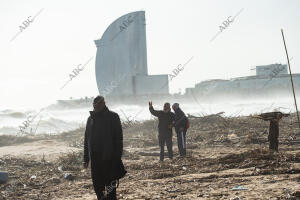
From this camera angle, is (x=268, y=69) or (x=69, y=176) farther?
(x=268, y=69)

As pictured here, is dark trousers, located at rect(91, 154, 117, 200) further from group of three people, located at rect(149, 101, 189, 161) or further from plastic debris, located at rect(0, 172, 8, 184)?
group of three people, located at rect(149, 101, 189, 161)

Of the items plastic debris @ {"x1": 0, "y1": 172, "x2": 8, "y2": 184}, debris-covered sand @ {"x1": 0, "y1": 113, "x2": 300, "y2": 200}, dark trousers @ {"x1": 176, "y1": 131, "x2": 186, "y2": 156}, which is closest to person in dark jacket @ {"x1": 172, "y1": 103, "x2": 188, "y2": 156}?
dark trousers @ {"x1": 176, "y1": 131, "x2": 186, "y2": 156}

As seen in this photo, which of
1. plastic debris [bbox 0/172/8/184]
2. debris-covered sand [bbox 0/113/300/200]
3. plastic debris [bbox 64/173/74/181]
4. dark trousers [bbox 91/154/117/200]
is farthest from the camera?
plastic debris [bbox 64/173/74/181]

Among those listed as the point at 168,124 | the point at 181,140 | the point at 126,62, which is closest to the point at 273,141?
the point at 181,140

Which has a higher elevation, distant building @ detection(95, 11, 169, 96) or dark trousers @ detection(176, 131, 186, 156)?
distant building @ detection(95, 11, 169, 96)

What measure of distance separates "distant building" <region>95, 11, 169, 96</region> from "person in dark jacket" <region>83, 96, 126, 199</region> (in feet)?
211

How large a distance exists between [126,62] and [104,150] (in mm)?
67709

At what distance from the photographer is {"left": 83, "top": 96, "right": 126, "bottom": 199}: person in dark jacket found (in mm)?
4387

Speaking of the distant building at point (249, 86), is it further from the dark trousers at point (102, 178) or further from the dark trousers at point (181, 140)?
the dark trousers at point (102, 178)

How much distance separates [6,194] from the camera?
6695 millimetres

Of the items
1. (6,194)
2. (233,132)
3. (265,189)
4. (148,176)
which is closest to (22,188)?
(6,194)

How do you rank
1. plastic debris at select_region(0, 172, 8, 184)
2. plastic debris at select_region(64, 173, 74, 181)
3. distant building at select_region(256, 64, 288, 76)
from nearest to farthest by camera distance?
plastic debris at select_region(0, 172, 8, 184)
plastic debris at select_region(64, 173, 74, 181)
distant building at select_region(256, 64, 288, 76)

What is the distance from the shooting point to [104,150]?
14.4 feet

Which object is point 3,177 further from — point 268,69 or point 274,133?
point 268,69
